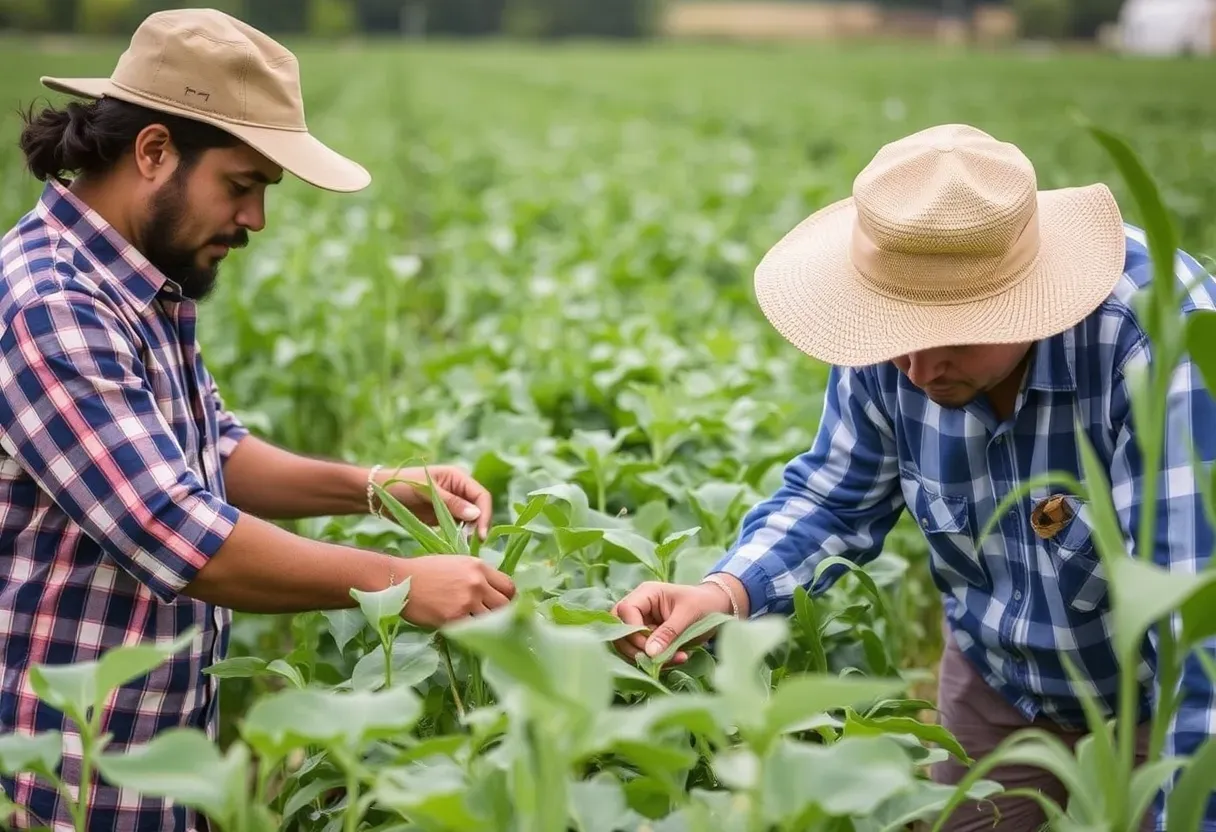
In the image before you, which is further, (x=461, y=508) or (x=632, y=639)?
(x=461, y=508)

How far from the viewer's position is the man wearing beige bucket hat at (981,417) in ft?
5.71

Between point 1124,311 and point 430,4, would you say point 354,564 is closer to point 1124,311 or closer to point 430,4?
point 1124,311

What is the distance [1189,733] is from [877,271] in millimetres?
746

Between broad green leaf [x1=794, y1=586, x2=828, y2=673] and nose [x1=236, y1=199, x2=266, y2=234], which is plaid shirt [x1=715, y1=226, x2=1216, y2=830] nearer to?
broad green leaf [x1=794, y1=586, x2=828, y2=673]

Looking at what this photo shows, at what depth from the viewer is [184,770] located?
4.08ft

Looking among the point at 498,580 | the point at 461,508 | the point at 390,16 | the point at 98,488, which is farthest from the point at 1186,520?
the point at 390,16

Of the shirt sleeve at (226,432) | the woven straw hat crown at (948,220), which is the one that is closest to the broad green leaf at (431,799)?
the woven straw hat crown at (948,220)

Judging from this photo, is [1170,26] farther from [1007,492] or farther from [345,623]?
[345,623]

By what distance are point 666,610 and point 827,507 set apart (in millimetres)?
412

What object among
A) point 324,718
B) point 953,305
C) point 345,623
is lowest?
point 345,623

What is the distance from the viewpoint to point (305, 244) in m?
6.10

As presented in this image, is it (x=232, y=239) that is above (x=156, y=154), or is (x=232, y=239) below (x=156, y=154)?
below

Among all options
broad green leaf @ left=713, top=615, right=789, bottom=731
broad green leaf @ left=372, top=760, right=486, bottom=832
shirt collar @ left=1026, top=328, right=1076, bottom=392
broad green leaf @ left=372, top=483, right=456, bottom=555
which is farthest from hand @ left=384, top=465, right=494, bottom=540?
broad green leaf @ left=713, top=615, right=789, bottom=731

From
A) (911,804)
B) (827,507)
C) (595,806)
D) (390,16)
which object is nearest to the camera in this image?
(595,806)
